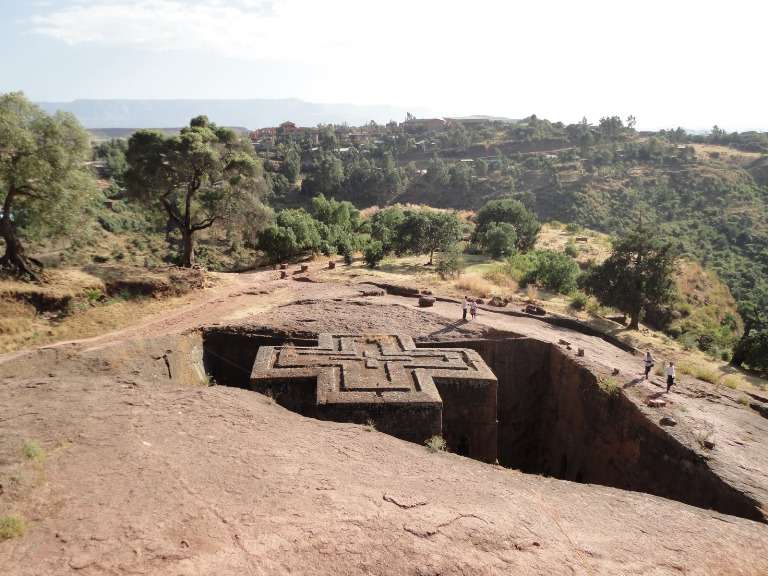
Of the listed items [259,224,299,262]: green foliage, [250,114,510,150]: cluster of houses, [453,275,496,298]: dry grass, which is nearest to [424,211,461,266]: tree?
[453,275,496,298]: dry grass

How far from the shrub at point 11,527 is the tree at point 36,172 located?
1428 cm

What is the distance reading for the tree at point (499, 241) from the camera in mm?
30094

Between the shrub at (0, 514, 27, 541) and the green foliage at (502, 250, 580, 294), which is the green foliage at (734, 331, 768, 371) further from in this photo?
the shrub at (0, 514, 27, 541)

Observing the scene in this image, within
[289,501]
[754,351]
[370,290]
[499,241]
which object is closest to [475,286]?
[370,290]

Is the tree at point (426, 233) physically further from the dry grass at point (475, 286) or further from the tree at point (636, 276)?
the tree at point (636, 276)

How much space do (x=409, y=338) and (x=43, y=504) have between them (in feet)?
28.0

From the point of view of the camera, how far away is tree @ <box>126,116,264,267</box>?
66.2ft

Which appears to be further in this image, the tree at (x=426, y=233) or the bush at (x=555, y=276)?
the tree at (x=426, y=233)

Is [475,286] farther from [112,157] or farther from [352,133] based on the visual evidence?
[352,133]

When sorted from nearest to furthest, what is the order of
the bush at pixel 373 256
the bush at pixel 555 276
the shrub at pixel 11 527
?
the shrub at pixel 11 527 → the bush at pixel 555 276 → the bush at pixel 373 256

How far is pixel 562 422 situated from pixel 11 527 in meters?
11.4

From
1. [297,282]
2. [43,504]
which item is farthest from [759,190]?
[43,504]

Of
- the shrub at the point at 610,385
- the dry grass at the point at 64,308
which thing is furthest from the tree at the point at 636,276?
the dry grass at the point at 64,308

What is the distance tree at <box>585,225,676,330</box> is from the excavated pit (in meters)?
9.22
